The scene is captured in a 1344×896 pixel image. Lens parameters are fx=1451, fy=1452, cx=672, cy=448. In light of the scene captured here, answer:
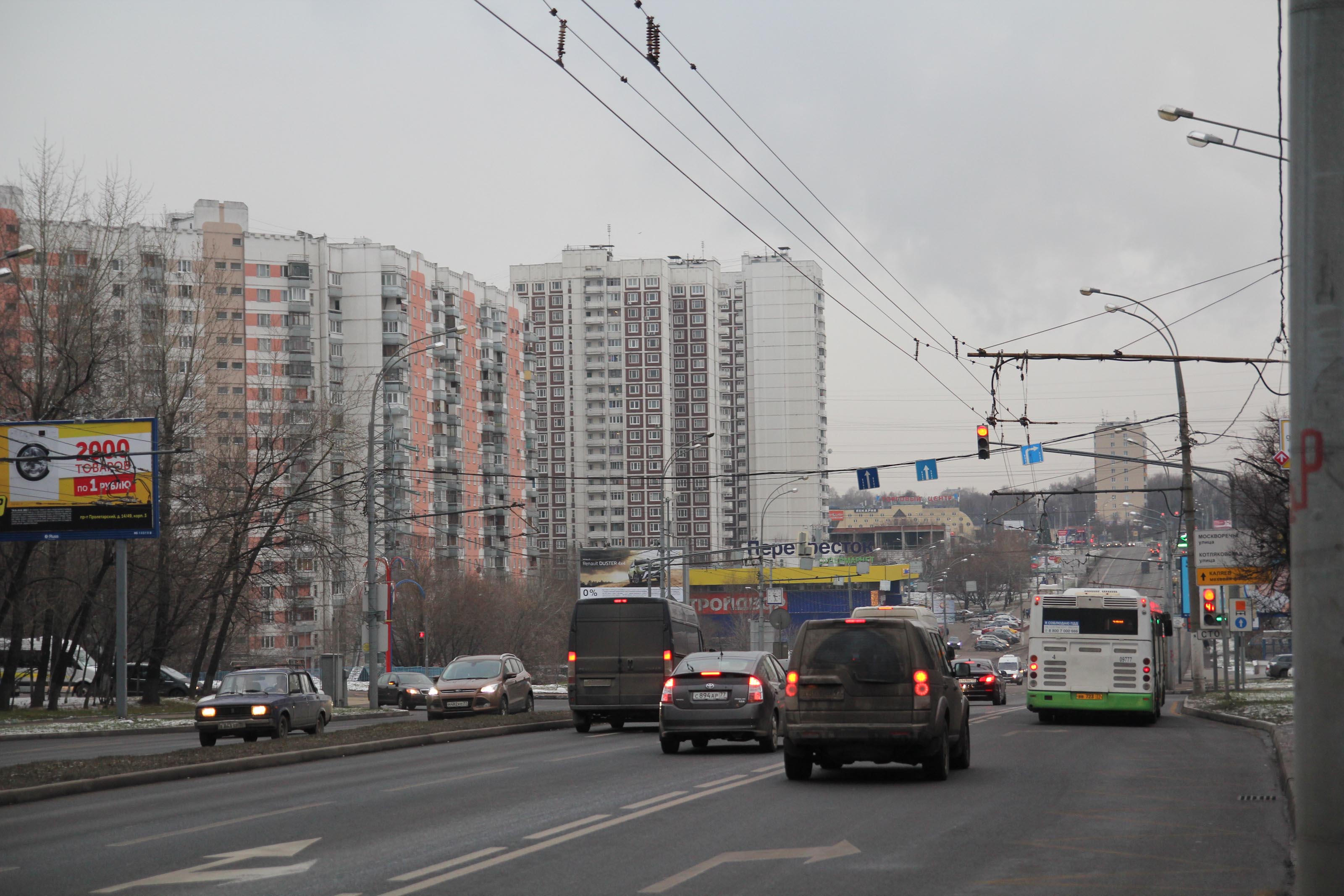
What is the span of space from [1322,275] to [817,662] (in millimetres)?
9700

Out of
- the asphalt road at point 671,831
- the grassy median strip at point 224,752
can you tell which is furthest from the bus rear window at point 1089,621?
the asphalt road at point 671,831

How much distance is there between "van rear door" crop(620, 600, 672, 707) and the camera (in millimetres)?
27875

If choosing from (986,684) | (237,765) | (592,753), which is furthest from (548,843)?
(986,684)

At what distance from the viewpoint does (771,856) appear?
9781mm

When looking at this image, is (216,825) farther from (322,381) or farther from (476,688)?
(322,381)

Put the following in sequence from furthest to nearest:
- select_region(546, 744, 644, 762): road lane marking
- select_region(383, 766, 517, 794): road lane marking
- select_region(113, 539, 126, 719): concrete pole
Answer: select_region(113, 539, 126, 719): concrete pole
select_region(546, 744, 644, 762): road lane marking
select_region(383, 766, 517, 794): road lane marking

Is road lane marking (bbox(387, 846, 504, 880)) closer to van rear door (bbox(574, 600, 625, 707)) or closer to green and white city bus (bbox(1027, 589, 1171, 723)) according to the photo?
van rear door (bbox(574, 600, 625, 707))

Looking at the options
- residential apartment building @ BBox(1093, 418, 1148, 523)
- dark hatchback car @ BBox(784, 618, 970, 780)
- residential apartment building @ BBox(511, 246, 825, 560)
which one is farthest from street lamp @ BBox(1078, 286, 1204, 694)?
residential apartment building @ BBox(511, 246, 825, 560)

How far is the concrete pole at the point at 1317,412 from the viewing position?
5969mm

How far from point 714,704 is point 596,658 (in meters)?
8.00

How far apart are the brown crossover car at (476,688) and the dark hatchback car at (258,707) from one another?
580cm

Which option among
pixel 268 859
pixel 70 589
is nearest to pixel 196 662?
pixel 70 589

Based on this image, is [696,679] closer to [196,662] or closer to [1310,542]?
[1310,542]

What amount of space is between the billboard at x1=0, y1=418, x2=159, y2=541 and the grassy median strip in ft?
30.3
